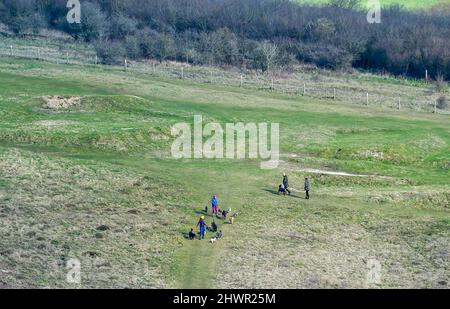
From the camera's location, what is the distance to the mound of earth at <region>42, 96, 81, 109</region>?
256ft

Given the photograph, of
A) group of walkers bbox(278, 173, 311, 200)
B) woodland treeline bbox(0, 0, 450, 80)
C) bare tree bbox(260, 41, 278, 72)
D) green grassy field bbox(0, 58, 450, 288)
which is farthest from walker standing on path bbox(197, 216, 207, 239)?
bare tree bbox(260, 41, 278, 72)

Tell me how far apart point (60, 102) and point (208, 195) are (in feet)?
93.5

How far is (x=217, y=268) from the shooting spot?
43.4 m

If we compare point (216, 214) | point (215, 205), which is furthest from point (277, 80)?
point (215, 205)

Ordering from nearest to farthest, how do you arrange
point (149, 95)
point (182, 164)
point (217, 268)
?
point (217, 268) → point (182, 164) → point (149, 95)

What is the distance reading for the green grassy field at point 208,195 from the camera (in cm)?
4331

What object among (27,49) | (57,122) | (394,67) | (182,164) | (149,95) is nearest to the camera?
(182,164)

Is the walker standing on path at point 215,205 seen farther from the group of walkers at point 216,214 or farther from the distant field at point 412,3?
the distant field at point 412,3

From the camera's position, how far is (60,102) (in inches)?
3093

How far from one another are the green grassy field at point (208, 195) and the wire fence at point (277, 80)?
654cm

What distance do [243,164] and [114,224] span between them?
58.6 ft

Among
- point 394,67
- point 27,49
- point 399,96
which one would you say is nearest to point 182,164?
point 399,96

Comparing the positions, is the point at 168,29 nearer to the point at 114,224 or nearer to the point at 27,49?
the point at 27,49
